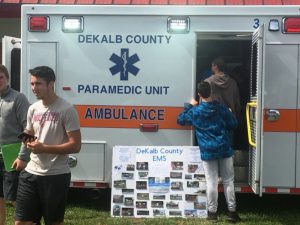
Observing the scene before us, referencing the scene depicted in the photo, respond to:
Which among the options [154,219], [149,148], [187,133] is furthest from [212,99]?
[154,219]

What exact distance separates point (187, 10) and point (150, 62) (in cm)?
74

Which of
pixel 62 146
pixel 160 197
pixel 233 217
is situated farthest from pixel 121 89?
pixel 62 146

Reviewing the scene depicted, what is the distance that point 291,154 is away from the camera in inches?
229

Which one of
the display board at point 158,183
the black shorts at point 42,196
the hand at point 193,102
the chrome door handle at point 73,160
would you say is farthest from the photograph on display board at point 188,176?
the black shorts at point 42,196

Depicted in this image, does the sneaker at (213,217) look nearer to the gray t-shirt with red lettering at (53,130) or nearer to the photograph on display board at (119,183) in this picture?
the photograph on display board at (119,183)

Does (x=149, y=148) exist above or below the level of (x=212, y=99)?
below

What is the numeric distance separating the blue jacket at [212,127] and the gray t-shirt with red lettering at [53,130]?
210 cm

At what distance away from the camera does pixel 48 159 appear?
3957 millimetres

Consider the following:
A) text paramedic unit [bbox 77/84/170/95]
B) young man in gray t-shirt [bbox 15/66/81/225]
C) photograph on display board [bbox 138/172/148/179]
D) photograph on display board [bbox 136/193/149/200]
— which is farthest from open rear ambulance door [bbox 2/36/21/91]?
young man in gray t-shirt [bbox 15/66/81/225]

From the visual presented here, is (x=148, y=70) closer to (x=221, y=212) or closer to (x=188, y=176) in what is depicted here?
(x=188, y=176)

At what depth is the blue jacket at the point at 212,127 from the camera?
5.72m

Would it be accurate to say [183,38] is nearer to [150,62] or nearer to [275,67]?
[150,62]

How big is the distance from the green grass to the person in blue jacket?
0.28 metres

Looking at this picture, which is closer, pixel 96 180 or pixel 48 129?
pixel 48 129
